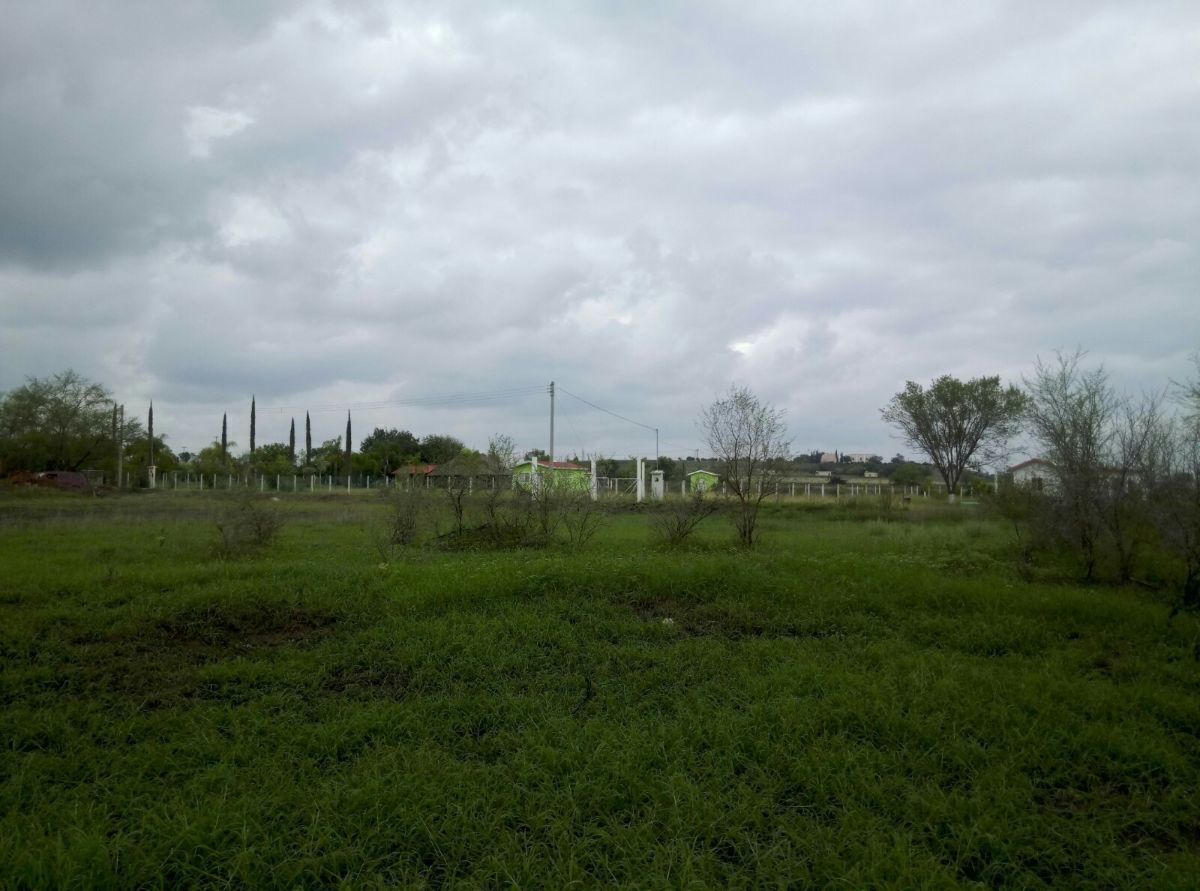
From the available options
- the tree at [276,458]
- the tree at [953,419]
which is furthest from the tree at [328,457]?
the tree at [953,419]

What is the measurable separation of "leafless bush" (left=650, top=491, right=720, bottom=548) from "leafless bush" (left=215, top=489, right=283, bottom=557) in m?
6.18

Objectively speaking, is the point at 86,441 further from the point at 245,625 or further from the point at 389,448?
the point at 245,625

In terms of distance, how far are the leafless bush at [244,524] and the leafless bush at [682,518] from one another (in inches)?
243

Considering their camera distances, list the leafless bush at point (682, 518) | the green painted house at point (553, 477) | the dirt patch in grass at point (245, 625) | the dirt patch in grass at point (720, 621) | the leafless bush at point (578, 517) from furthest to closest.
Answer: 1. the green painted house at point (553, 477)
2. the leafless bush at point (682, 518)
3. the leafless bush at point (578, 517)
4. the dirt patch in grass at point (720, 621)
5. the dirt patch in grass at point (245, 625)

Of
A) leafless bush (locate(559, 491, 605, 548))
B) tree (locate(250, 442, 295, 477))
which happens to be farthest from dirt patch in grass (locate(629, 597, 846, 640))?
tree (locate(250, 442, 295, 477))

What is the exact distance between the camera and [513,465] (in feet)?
44.0

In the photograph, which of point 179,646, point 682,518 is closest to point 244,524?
point 179,646

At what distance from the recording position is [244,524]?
1180 centimetres

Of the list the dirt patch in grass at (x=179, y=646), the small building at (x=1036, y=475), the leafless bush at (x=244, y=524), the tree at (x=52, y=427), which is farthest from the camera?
the tree at (x=52, y=427)

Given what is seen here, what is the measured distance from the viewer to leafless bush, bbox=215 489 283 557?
11.4 meters

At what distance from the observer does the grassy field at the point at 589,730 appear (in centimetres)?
339

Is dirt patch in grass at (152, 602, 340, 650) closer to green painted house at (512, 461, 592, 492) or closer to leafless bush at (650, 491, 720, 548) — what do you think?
green painted house at (512, 461, 592, 492)

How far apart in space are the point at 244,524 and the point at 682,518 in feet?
22.6

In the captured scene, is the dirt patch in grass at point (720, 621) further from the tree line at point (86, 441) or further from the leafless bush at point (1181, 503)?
the tree line at point (86, 441)
